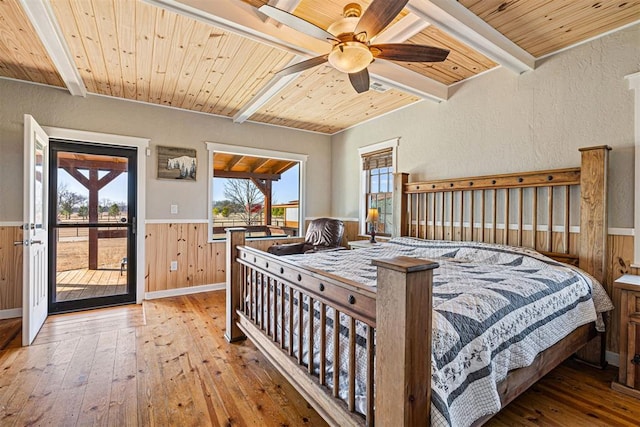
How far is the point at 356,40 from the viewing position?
194 cm

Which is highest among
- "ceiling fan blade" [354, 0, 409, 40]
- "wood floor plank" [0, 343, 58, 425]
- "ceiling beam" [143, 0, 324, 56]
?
"ceiling beam" [143, 0, 324, 56]

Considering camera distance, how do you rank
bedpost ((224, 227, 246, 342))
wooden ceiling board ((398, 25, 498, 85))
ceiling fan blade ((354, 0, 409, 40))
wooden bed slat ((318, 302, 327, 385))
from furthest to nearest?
1. bedpost ((224, 227, 246, 342))
2. wooden ceiling board ((398, 25, 498, 85))
3. ceiling fan blade ((354, 0, 409, 40))
4. wooden bed slat ((318, 302, 327, 385))

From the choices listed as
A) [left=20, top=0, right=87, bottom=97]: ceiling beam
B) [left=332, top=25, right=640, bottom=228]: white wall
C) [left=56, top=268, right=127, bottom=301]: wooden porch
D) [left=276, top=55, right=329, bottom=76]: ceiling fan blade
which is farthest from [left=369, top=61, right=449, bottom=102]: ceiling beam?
[left=56, top=268, right=127, bottom=301]: wooden porch

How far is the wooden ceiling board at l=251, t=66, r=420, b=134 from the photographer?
3273mm

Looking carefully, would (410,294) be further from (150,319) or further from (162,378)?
(150,319)

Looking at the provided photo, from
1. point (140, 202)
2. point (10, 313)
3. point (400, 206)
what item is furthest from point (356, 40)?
point (10, 313)

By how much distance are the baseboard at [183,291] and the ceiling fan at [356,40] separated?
3401 mm

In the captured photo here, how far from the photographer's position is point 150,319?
3281 millimetres

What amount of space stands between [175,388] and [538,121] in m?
3.62

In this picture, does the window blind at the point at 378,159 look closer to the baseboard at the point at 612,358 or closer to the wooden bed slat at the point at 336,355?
the baseboard at the point at 612,358

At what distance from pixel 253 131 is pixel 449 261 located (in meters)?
3.52

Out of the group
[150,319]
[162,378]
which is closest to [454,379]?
[162,378]

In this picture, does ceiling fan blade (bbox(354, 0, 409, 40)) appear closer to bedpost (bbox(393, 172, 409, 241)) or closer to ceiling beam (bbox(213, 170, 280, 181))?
bedpost (bbox(393, 172, 409, 241))

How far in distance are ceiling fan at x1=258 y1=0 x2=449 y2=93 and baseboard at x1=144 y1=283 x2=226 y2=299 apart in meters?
3.40
